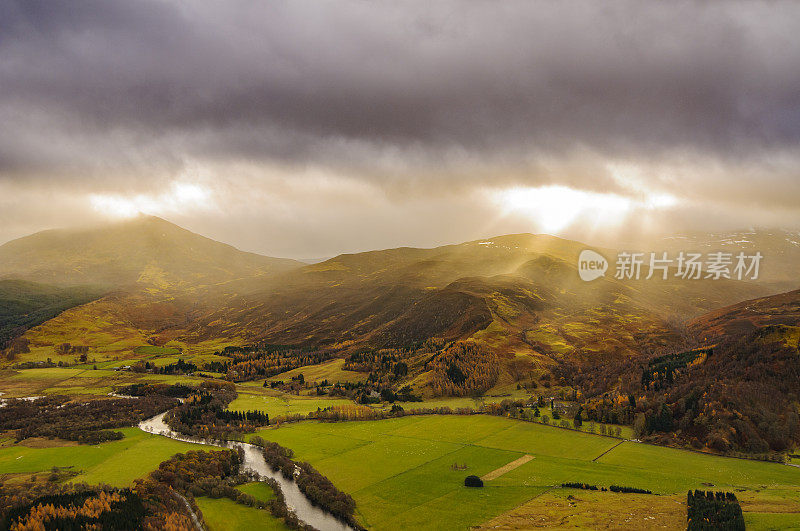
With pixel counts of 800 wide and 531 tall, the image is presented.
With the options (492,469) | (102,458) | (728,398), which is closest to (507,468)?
(492,469)

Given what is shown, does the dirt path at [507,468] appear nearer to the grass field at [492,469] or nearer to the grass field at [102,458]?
the grass field at [492,469]

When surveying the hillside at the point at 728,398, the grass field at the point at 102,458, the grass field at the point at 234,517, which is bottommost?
the grass field at the point at 102,458

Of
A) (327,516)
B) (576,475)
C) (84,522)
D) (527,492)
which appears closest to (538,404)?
(576,475)

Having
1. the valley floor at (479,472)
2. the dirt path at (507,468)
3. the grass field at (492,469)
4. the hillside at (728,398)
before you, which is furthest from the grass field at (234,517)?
the hillside at (728,398)

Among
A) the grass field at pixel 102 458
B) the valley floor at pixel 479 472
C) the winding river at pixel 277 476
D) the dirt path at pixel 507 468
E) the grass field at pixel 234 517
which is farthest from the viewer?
the grass field at pixel 102 458

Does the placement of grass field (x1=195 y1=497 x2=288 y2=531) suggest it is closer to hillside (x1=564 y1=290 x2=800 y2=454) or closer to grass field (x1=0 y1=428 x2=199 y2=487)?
grass field (x1=0 y1=428 x2=199 y2=487)

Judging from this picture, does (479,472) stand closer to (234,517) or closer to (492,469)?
(492,469)
